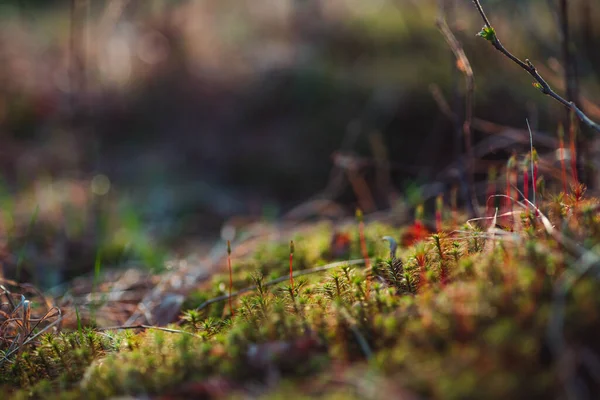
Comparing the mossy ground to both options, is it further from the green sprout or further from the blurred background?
the blurred background

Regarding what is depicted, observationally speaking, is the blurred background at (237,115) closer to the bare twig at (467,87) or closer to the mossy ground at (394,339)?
the bare twig at (467,87)

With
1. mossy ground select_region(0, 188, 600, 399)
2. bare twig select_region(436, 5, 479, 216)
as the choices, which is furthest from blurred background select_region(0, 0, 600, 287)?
mossy ground select_region(0, 188, 600, 399)

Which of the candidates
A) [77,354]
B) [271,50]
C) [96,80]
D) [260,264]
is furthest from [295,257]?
[96,80]

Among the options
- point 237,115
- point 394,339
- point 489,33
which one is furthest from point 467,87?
Answer: point 237,115

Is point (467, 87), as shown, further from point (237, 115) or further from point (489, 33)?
point (237, 115)

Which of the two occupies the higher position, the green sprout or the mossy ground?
the green sprout

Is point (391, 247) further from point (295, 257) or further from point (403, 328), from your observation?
point (403, 328)
